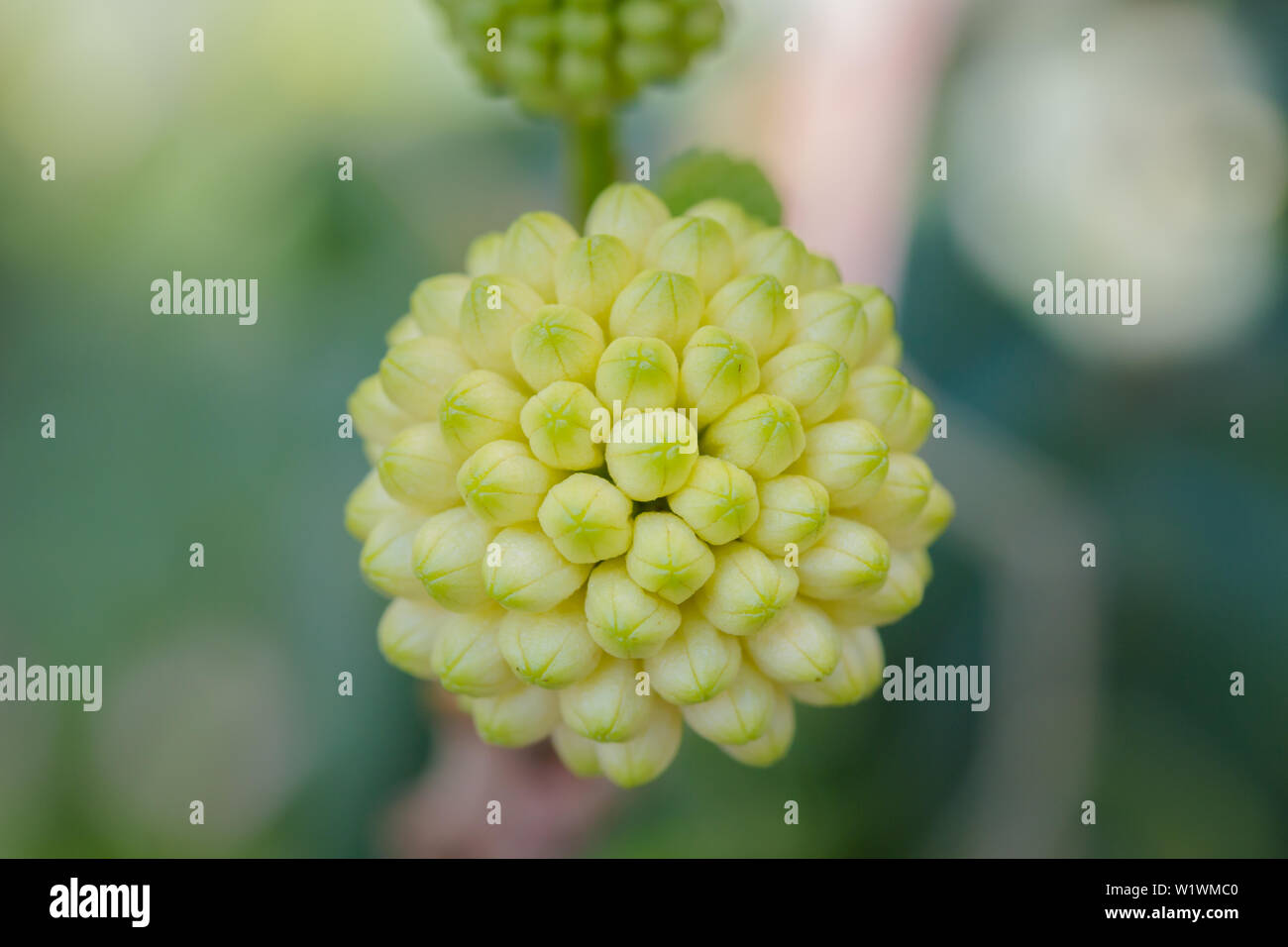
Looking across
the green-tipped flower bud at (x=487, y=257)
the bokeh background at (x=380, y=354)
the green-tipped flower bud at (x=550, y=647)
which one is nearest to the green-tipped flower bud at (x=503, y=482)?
the green-tipped flower bud at (x=550, y=647)

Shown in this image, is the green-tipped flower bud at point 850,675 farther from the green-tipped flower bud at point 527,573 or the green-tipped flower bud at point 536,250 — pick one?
the green-tipped flower bud at point 536,250

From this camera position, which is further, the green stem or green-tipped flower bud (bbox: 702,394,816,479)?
the green stem

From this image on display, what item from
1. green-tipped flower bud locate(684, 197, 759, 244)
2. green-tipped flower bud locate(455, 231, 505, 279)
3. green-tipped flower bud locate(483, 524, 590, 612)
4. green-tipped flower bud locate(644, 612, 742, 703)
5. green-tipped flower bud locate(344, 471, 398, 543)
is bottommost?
green-tipped flower bud locate(644, 612, 742, 703)

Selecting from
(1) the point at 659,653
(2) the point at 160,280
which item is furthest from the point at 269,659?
(1) the point at 659,653

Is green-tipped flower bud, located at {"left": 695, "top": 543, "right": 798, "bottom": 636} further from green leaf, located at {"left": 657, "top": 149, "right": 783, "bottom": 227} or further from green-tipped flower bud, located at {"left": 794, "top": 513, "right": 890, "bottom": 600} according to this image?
green leaf, located at {"left": 657, "top": 149, "right": 783, "bottom": 227}

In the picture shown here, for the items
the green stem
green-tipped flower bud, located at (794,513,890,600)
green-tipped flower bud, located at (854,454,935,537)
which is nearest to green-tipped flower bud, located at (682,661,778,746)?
green-tipped flower bud, located at (794,513,890,600)

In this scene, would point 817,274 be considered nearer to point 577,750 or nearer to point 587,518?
point 587,518
